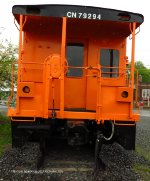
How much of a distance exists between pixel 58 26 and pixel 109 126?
266 centimetres

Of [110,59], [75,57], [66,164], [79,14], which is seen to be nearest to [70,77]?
[75,57]

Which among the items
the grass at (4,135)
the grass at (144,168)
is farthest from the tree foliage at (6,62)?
the grass at (144,168)

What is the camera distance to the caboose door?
8.94 meters

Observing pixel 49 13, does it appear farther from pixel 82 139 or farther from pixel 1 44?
pixel 1 44

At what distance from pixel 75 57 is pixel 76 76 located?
49cm

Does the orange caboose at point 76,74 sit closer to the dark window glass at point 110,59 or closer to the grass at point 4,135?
the dark window glass at point 110,59

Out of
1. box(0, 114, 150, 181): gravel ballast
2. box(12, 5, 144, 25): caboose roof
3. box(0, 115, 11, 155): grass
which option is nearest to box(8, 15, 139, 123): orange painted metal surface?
box(12, 5, 144, 25): caboose roof

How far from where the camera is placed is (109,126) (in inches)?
329

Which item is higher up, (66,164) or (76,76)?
(76,76)

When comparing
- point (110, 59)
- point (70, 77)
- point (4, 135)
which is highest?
point (110, 59)

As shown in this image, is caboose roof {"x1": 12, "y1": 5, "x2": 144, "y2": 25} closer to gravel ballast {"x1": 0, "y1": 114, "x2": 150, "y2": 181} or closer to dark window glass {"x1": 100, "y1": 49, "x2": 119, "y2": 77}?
dark window glass {"x1": 100, "y1": 49, "x2": 119, "y2": 77}

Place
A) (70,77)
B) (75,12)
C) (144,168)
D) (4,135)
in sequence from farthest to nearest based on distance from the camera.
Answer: (4,135)
(70,77)
(144,168)
(75,12)

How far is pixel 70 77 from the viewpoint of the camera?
898 cm

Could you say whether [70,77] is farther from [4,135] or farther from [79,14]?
[4,135]
